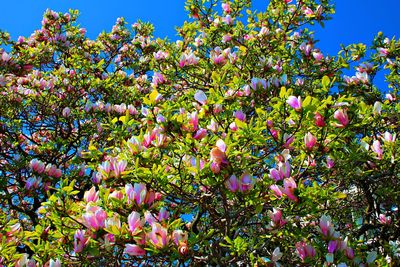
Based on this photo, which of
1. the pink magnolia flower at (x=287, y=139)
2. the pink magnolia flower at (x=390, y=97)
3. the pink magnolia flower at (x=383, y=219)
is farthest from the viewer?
the pink magnolia flower at (x=390, y=97)

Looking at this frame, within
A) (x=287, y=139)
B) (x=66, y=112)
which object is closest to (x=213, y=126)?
(x=287, y=139)

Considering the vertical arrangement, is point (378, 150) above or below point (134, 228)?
above

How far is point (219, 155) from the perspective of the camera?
8.60 feet

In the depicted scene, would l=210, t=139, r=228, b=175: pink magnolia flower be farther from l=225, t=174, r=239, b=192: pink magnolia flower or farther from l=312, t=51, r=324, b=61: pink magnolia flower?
l=312, t=51, r=324, b=61: pink magnolia flower

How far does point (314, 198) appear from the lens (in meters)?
2.72

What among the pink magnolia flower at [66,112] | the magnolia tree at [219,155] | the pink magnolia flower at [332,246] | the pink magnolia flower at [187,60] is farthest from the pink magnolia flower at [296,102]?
the pink magnolia flower at [66,112]

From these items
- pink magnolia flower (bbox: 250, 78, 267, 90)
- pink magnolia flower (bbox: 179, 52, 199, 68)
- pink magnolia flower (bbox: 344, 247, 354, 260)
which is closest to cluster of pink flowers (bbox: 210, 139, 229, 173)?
pink magnolia flower (bbox: 344, 247, 354, 260)

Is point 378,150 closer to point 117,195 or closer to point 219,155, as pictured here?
point 219,155

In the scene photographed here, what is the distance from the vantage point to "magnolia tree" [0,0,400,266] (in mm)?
2693

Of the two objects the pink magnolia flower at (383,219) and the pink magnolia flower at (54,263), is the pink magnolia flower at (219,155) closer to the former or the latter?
the pink magnolia flower at (54,263)

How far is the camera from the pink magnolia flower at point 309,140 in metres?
2.95

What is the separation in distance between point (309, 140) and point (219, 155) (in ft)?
2.44

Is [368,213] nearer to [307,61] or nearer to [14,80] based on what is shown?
[307,61]

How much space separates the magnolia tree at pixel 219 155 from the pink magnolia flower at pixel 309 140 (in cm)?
1
